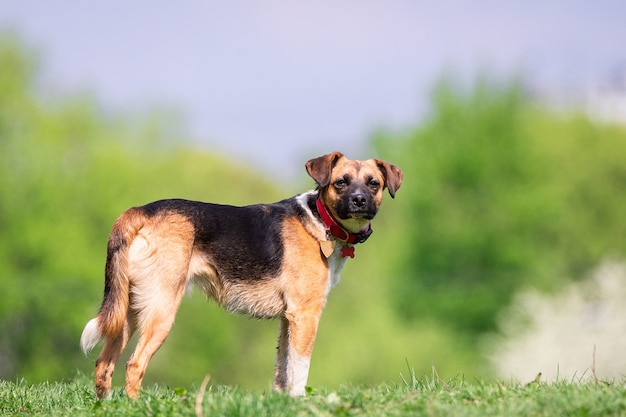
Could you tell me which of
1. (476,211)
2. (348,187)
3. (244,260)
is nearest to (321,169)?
(348,187)

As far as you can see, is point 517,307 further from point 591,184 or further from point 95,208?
point 95,208

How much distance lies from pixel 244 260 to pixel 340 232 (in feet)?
3.38

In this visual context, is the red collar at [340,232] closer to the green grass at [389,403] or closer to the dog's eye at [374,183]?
the dog's eye at [374,183]

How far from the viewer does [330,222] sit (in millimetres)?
10086

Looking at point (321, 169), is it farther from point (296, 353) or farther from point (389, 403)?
point (389, 403)

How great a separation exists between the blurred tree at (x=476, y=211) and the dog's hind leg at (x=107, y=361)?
54.0 m

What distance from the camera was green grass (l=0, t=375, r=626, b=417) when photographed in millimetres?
7344

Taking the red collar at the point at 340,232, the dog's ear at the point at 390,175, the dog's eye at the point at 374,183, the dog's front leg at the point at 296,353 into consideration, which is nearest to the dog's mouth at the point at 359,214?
the red collar at the point at 340,232

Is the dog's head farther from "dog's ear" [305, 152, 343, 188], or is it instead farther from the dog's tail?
the dog's tail

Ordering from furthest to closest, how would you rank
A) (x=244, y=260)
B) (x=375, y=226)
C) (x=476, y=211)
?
1. (x=375, y=226)
2. (x=476, y=211)
3. (x=244, y=260)

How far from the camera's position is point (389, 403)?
25.7ft

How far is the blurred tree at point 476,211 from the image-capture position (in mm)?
62656

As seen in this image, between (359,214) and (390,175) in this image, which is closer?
(359,214)

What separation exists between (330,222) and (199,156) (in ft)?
229
